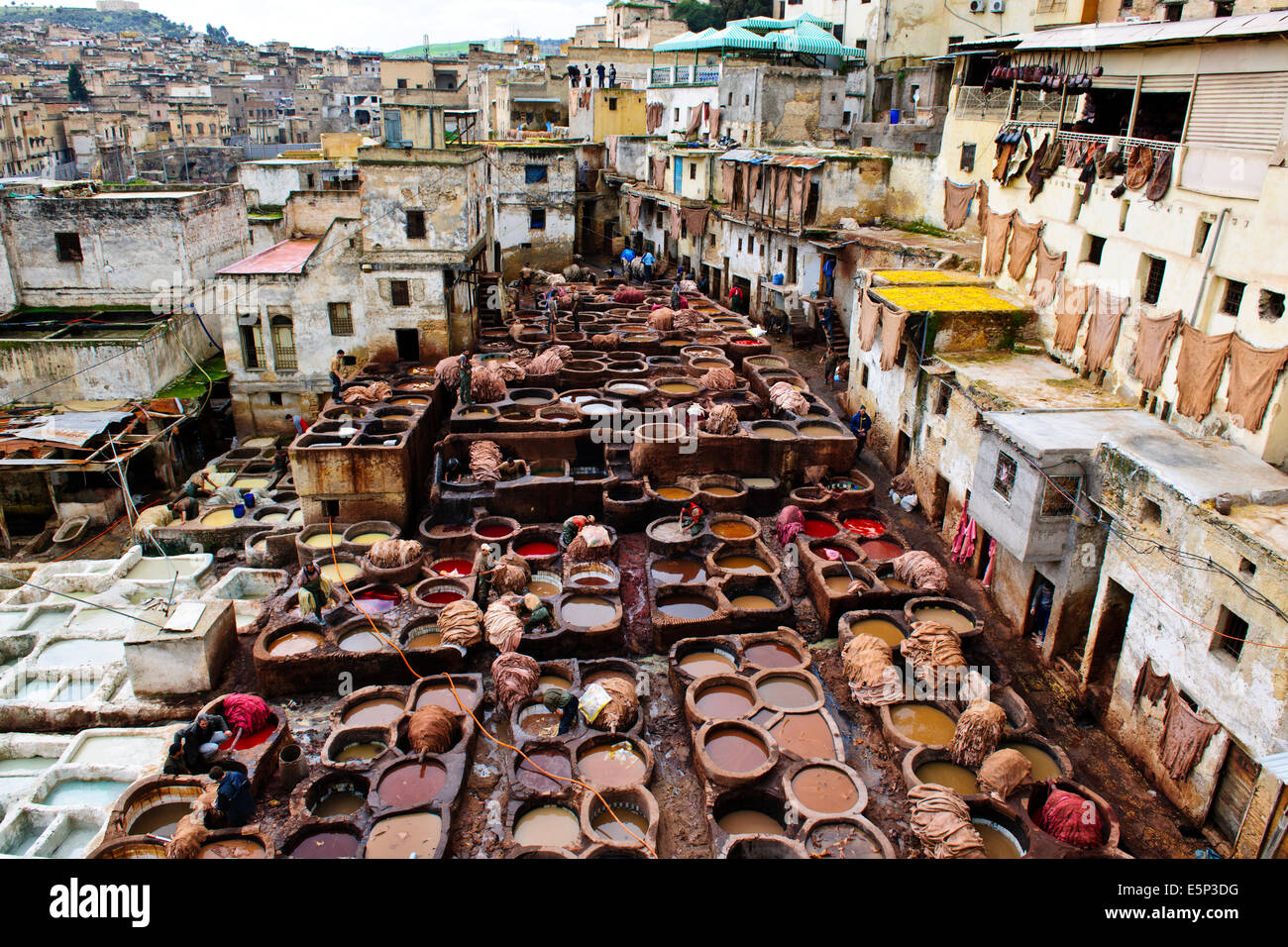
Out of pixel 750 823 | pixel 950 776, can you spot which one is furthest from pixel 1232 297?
pixel 750 823

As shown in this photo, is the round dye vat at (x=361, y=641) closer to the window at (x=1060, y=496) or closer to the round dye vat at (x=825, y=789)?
the round dye vat at (x=825, y=789)

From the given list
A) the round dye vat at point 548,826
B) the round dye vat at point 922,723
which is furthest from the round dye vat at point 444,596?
the round dye vat at point 922,723

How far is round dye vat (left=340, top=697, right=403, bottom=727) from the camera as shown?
560 inches

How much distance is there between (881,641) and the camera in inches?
589

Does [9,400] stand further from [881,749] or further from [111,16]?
[111,16]

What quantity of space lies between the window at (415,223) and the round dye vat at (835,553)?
15.5 m

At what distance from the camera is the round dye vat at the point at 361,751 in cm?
1350

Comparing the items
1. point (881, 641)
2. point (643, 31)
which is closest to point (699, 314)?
point (881, 641)

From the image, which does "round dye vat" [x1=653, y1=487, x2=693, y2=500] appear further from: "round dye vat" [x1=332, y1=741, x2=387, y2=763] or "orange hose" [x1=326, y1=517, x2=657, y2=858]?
"round dye vat" [x1=332, y1=741, x2=387, y2=763]

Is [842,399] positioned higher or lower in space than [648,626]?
higher

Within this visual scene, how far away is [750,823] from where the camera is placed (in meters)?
12.4

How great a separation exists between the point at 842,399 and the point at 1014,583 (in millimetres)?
10768

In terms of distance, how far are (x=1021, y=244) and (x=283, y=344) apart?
21290 mm

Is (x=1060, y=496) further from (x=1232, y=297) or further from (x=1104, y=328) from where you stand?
(x=1104, y=328)
